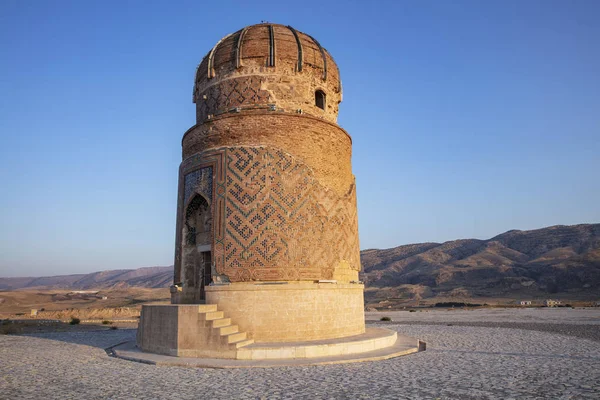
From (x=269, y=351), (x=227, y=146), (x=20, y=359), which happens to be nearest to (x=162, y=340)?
(x=269, y=351)

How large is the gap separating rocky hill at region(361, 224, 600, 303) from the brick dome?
142ft

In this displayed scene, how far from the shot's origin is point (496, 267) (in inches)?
2432

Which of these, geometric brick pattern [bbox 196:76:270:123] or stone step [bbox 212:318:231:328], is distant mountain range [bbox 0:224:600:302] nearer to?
geometric brick pattern [bbox 196:76:270:123]

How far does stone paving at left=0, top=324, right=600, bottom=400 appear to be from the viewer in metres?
5.28

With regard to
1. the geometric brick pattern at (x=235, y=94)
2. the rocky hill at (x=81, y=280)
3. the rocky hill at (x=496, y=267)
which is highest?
the geometric brick pattern at (x=235, y=94)

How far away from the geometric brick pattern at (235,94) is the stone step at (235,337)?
5.91m

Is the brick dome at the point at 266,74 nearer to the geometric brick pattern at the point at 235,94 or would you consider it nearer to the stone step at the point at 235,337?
the geometric brick pattern at the point at 235,94

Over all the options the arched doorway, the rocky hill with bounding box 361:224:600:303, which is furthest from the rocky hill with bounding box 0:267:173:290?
the arched doorway

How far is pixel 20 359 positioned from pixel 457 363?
349 inches

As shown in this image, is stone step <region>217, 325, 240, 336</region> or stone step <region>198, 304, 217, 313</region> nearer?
stone step <region>217, 325, 240, 336</region>

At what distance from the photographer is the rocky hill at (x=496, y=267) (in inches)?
2035

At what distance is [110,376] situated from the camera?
21.9 ft

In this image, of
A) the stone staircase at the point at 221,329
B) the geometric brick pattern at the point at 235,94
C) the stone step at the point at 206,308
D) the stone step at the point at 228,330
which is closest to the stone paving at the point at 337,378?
the stone staircase at the point at 221,329

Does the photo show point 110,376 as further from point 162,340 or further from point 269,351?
point 269,351
